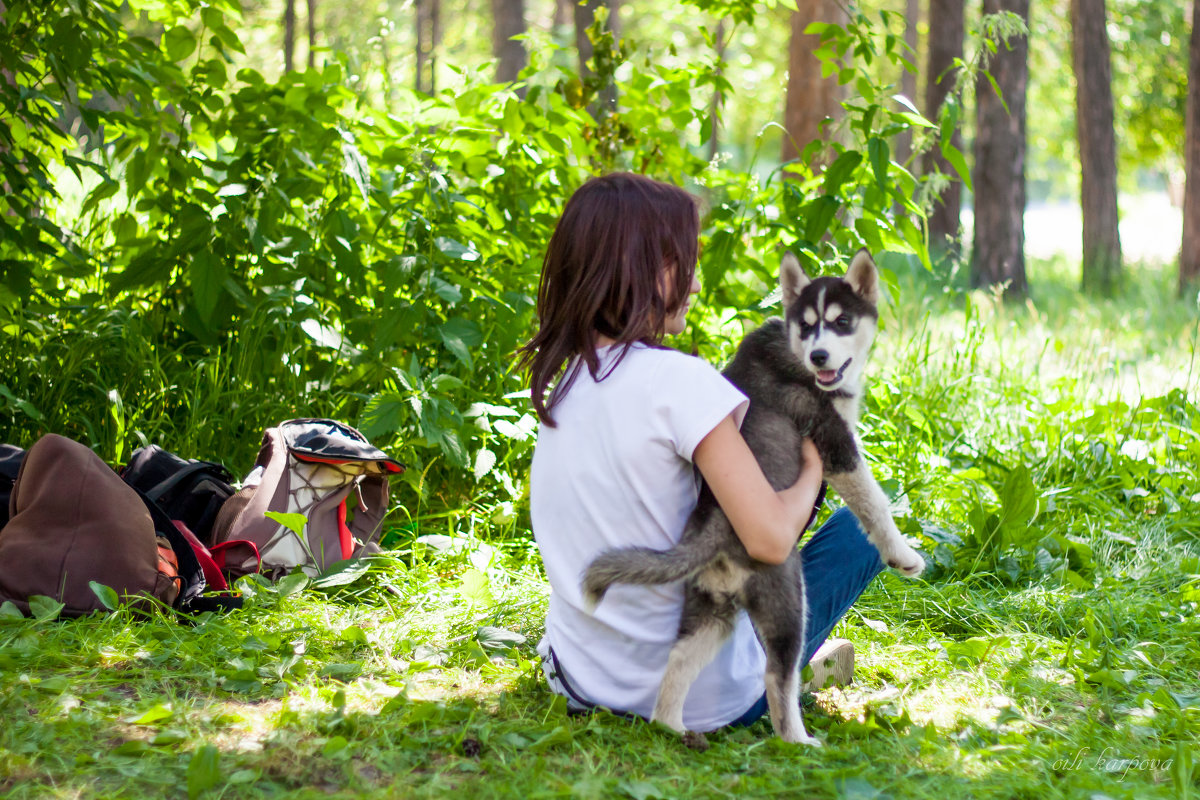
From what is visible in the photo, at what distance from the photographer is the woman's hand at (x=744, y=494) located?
229cm

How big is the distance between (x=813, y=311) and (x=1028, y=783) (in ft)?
4.53

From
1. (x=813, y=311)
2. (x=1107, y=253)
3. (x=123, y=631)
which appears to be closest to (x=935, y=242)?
(x=1107, y=253)

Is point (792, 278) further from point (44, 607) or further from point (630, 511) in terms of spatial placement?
point (44, 607)

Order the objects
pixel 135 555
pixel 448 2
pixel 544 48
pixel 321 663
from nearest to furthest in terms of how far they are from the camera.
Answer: pixel 321 663 < pixel 135 555 < pixel 544 48 < pixel 448 2

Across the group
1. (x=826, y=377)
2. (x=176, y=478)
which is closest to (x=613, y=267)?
(x=826, y=377)

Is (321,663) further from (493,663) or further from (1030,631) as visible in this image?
(1030,631)

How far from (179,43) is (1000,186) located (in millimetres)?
9993

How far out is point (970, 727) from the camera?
9.34 ft

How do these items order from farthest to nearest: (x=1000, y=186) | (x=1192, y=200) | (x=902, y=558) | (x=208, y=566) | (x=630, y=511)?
1. (x=1000, y=186)
2. (x=1192, y=200)
3. (x=208, y=566)
4. (x=902, y=558)
5. (x=630, y=511)

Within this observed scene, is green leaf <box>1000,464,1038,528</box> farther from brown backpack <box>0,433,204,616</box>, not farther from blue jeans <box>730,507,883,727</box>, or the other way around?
brown backpack <box>0,433,204,616</box>

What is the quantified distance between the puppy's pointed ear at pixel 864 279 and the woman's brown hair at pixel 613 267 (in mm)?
765

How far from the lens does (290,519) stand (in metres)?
3.64

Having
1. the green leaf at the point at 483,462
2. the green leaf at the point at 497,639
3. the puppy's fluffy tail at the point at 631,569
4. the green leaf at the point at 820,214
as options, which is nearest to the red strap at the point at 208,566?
the green leaf at the point at 497,639

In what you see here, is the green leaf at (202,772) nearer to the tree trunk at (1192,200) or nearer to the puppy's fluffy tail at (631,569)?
the puppy's fluffy tail at (631,569)
